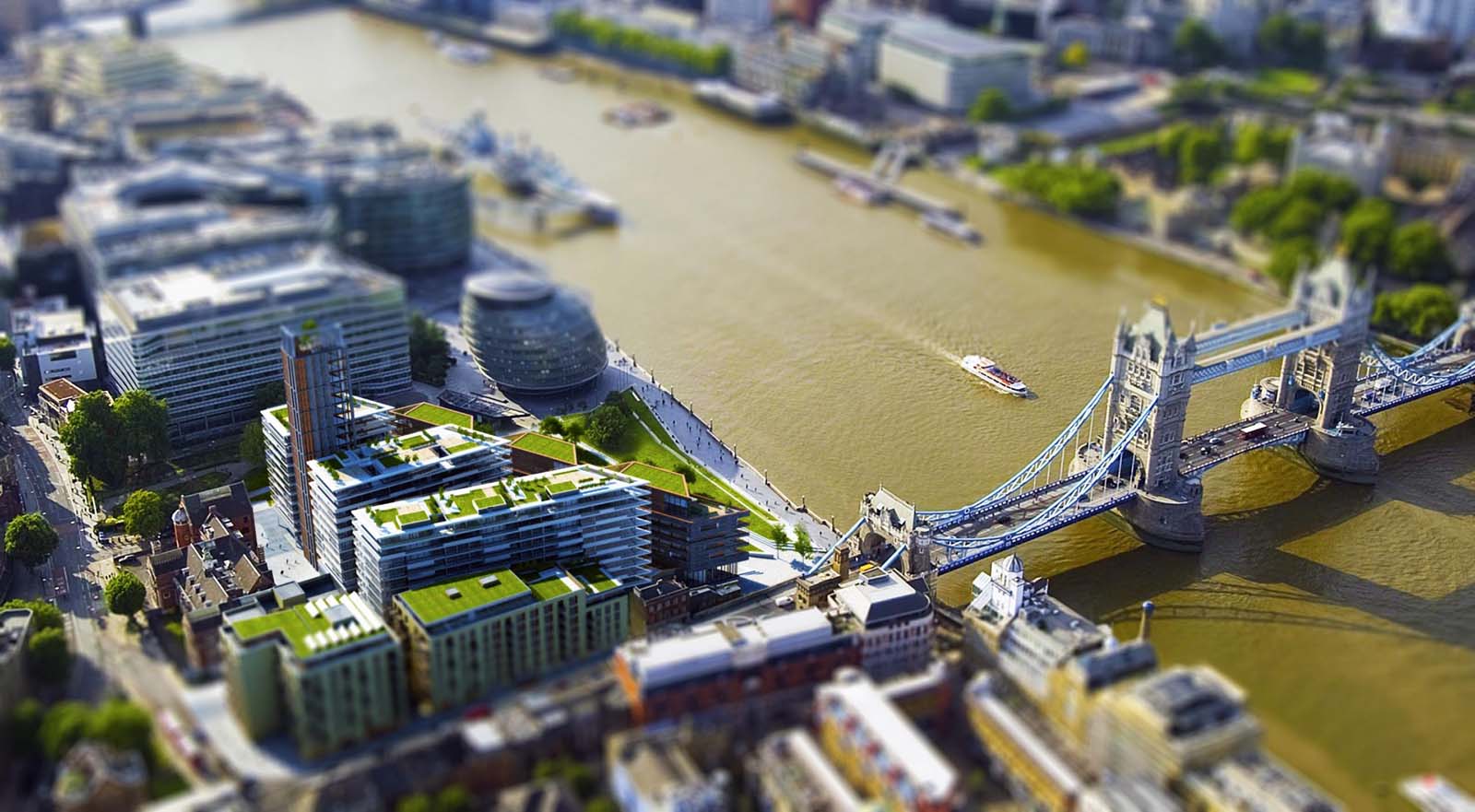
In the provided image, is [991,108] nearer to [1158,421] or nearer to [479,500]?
[1158,421]

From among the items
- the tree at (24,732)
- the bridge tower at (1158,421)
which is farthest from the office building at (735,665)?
the bridge tower at (1158,421)

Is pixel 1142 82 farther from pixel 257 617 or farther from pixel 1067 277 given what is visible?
pixel 257 617

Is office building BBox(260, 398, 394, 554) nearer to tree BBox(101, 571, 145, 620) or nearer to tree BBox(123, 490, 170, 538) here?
tree BBox(123, 490, 170, 538)

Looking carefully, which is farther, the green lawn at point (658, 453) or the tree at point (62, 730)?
the green lawn at point (658, 453)

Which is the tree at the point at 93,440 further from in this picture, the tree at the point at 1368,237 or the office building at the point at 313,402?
the tree at the point at 1368,237

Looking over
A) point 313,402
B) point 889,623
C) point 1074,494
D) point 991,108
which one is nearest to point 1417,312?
point 1074,494

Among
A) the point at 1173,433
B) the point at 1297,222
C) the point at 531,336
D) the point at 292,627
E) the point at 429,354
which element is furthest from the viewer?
the point at 1297,222
